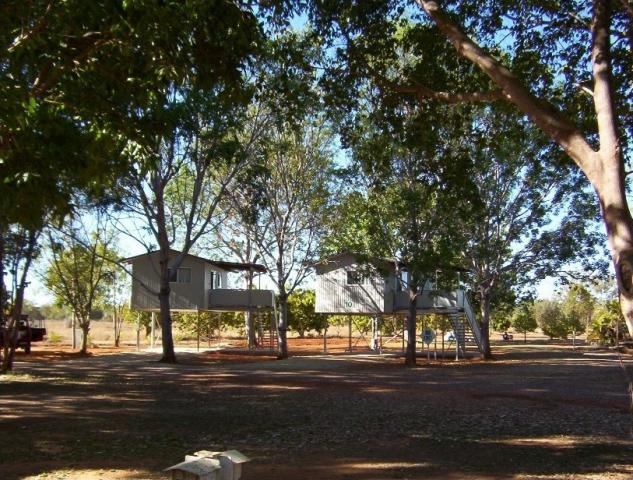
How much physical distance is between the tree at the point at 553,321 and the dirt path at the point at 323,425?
1667 inches

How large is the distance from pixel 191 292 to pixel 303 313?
17861 millimetres

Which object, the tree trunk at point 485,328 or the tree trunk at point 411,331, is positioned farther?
the tree trunk at point 485,328

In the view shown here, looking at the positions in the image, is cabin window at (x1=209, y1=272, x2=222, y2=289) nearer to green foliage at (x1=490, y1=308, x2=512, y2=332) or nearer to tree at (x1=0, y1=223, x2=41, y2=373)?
tree at (x1=0, y1=223, x2=41, y2=373)

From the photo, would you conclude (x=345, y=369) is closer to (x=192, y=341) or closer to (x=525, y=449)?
(x=525, y=449)

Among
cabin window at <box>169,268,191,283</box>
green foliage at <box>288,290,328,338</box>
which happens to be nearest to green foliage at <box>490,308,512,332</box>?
green foliage at <box>288,290,328,338</box>

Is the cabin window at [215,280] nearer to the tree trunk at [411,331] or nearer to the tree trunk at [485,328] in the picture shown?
the tree trunk at [411,331]

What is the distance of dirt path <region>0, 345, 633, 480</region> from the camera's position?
8.98 metres

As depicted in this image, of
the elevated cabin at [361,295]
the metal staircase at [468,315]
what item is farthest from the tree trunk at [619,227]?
the metal staircase at [468,315]

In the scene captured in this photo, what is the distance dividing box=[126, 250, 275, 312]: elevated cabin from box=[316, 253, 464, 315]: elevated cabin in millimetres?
3724

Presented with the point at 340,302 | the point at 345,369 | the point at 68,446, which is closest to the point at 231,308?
the point at 340,302

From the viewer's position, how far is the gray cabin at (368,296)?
118 ft

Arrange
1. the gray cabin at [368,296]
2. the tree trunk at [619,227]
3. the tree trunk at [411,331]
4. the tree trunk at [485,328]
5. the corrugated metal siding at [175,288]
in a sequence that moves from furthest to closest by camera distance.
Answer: the corrugated metal siding at [175,288] < the gray cabin at [368,296] < the tree trunk at [485,328] < the tree trunk at [411,331] < the tree trunk at [619,227]

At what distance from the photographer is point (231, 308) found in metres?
40.8

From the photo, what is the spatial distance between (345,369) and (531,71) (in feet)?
57.3
